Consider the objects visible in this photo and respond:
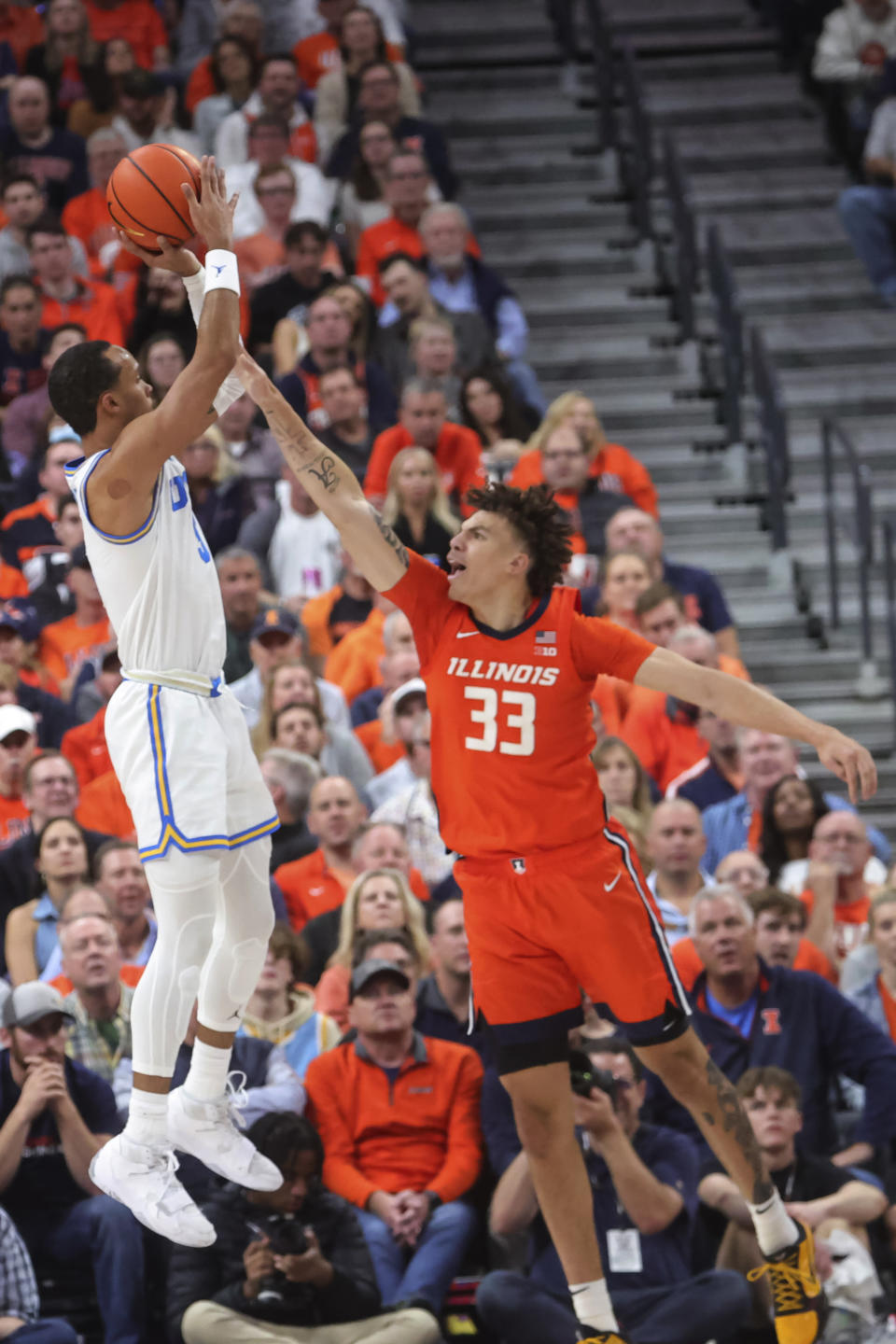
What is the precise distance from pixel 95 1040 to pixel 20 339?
535 centimetres

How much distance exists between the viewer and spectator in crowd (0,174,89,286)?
1283cm

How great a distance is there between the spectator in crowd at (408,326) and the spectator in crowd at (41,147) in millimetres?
2569

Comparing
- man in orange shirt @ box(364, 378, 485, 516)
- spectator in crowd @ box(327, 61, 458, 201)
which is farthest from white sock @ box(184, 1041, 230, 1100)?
spectator in crowd @ box(327, 61, 458, 201)

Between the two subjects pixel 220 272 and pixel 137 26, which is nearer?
pixel 220 272

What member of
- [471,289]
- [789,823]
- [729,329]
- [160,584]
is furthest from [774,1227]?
[729,329]

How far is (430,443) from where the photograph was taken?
1142 cm

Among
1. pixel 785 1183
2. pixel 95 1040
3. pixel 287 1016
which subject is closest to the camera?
pixel 785 1183

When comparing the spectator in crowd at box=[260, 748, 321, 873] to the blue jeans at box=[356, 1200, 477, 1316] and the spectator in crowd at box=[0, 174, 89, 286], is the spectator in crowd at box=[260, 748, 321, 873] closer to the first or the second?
the blue jeans at box=[356, 1200, 477, 1316]

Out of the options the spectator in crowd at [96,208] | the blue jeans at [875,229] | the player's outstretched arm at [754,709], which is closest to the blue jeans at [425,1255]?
the player's outstretched arm at [754,709]

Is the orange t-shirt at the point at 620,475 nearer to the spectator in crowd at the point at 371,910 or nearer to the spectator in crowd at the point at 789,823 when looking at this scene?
the spectator in crowd at the point at 789,823

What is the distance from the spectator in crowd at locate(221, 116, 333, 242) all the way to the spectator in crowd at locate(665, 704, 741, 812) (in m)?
4.78

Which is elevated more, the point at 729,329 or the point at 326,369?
the point at 326,369

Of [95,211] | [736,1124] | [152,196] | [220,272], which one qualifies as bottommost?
[736,1124]

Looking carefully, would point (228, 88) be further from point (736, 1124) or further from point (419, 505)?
point (736, 1124)
